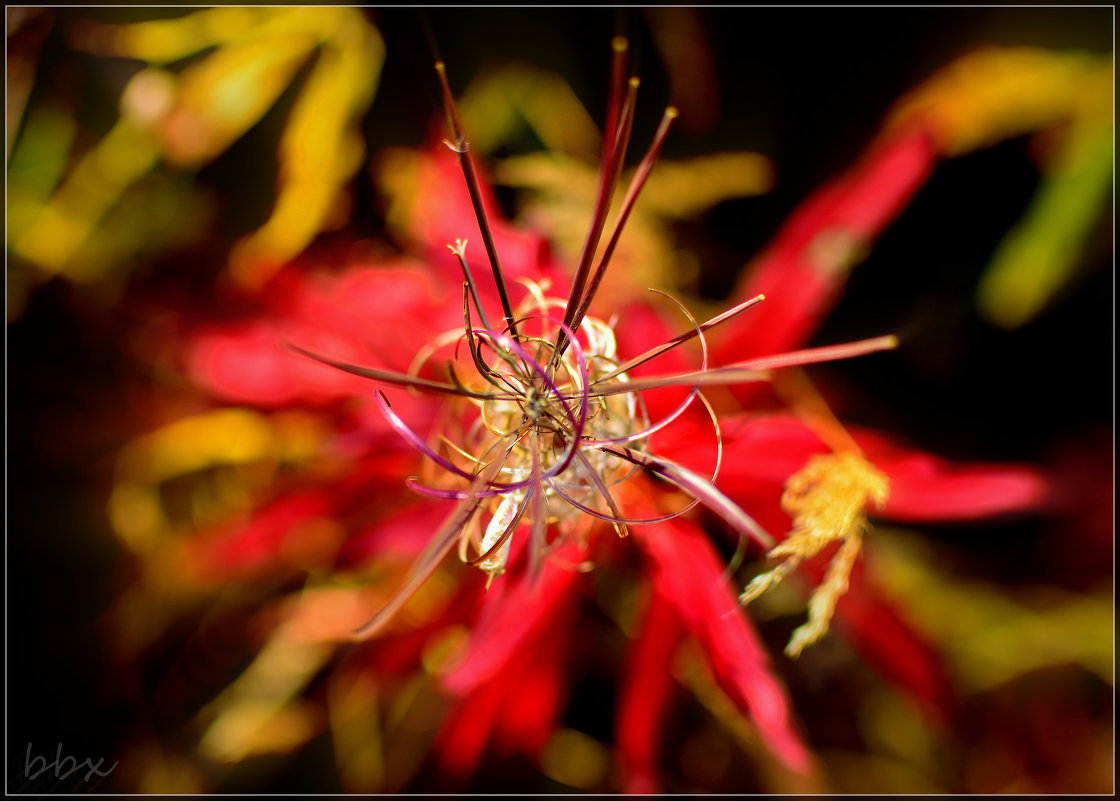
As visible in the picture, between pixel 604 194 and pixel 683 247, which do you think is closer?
pixel 604 194

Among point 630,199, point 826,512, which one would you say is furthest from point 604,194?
point 826,512

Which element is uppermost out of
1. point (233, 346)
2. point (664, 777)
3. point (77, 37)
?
point (77, 37)

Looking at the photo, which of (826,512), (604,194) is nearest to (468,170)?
(604,194)

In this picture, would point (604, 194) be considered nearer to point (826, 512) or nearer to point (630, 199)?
point (630, 199)

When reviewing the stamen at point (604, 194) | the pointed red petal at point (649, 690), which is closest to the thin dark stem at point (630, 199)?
the stamen at point (604, 194)

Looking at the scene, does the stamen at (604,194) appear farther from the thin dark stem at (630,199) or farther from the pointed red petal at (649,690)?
the pointed red petal at (649,690)

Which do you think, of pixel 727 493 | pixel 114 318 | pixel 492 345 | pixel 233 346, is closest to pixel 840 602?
pixel 727 493

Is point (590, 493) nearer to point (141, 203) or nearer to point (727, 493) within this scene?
point (727, 493)

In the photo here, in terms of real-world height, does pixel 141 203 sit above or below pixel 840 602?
above

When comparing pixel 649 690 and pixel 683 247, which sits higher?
pixel 683 247
